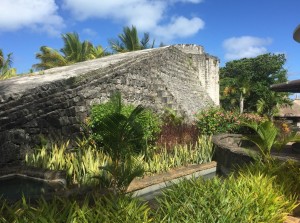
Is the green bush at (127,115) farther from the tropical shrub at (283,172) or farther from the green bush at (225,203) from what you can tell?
the green bush at (225,203)

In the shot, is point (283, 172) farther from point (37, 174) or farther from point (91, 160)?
point (37, 174)

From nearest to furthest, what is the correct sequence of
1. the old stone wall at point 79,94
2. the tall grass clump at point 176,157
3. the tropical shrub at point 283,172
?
the tropical shrub at point 283,172 → the tall grass clump at point 176,157 → the old stone wall at point 79,94

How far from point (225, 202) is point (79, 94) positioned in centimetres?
700

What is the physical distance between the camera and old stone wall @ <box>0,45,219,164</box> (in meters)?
8.70

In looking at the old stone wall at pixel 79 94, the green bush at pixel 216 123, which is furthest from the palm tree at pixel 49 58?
the green bush at pixel 216 123

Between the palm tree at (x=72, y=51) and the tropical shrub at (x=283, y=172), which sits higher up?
the palm tree at (x=72, y=51)

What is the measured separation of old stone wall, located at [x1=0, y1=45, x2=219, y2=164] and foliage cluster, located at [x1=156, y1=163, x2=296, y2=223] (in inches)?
215

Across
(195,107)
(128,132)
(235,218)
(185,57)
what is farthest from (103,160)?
(185,57)

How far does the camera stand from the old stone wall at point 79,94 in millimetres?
8698

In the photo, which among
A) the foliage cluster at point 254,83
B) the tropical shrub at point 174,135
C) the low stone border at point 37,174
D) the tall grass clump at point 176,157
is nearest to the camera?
the low stone border at point 37,174

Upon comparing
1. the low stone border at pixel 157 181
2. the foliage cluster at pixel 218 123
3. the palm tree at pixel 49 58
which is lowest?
the low stone border at pixel 157 181

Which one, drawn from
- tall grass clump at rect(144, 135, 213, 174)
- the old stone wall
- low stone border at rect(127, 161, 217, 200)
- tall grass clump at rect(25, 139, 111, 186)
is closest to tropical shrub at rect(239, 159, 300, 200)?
low stone border at rect(127, 161, 217, 200)

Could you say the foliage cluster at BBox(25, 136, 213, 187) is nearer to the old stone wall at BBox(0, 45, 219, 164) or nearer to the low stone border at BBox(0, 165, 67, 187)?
the low stone border at BBox(0, 165, 67, 187)

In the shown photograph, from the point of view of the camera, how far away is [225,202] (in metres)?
4.05
